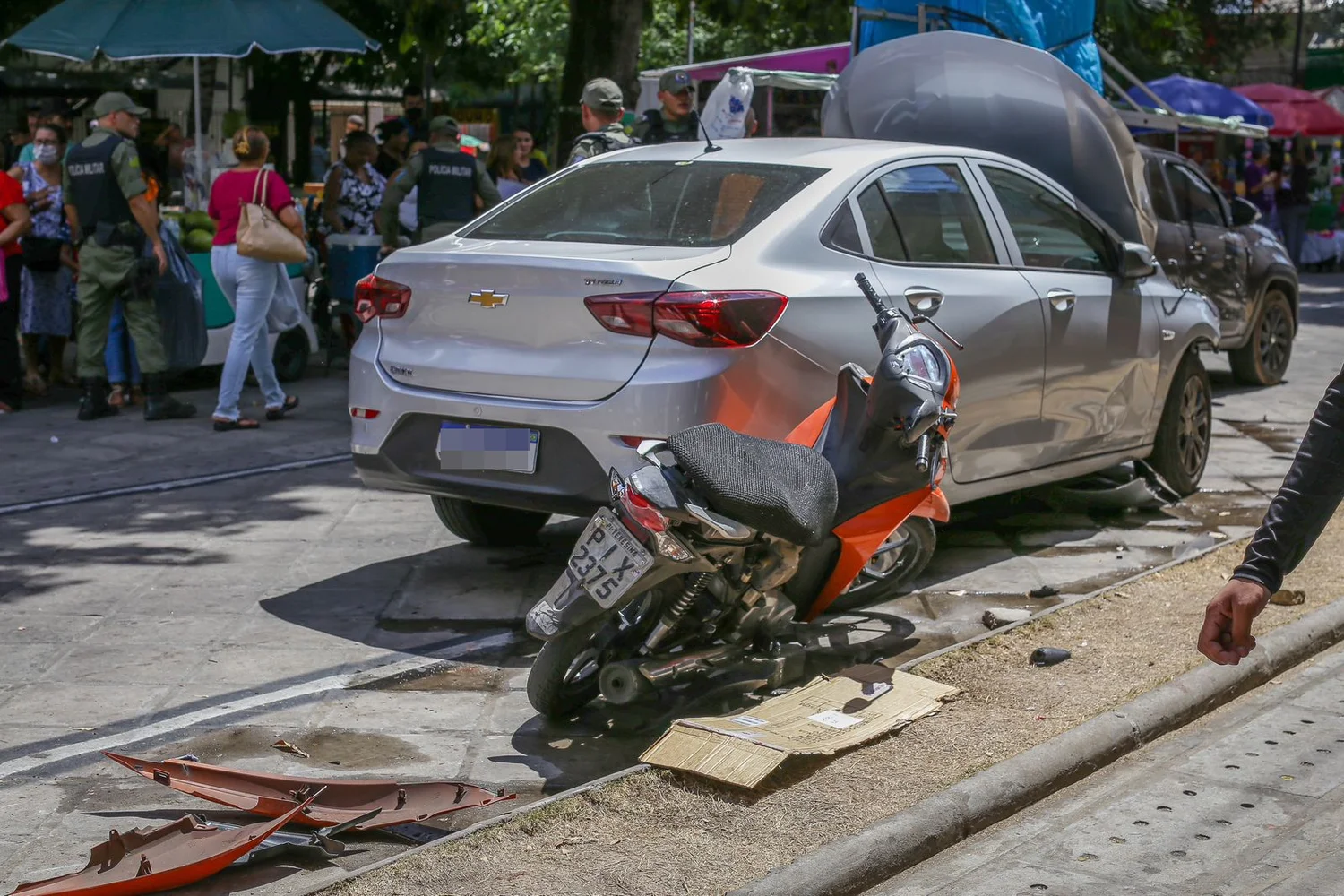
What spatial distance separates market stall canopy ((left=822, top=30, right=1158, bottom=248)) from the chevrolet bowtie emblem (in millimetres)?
4369

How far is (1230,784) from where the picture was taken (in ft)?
14.7

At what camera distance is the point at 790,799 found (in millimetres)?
4145

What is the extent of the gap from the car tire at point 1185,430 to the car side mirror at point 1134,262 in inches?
29.3

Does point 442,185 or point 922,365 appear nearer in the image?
point 922,365

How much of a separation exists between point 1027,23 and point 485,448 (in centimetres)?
732

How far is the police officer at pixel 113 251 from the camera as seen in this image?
9.98 m

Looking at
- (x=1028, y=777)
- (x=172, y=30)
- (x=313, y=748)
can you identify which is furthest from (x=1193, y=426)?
(x=172, y=30)

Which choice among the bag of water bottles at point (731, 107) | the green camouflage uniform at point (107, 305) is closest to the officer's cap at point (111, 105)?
the green camouflage uniform at point (107, 305)

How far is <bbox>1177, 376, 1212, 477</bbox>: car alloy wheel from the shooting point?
26.5ft

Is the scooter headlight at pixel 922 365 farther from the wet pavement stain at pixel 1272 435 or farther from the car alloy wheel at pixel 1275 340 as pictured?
the car alloy wheel at pixel 1275 340

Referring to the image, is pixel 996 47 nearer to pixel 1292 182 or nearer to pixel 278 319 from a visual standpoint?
pixel 278 319

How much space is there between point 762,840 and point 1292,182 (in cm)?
2440

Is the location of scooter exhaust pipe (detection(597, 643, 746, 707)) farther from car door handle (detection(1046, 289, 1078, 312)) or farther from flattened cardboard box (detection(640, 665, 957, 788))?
car door handle (detection(1046, 289, 1078, 312))

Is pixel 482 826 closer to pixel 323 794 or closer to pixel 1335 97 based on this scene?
pixel 323 794
